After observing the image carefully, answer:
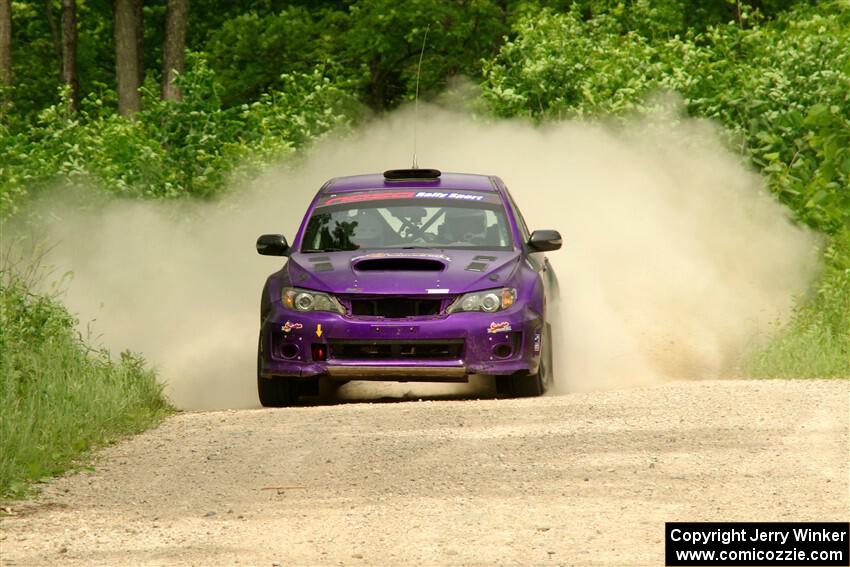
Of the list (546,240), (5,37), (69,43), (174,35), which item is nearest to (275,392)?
(546,240)

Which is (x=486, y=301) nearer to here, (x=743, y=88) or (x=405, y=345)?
(x=405, y=345)

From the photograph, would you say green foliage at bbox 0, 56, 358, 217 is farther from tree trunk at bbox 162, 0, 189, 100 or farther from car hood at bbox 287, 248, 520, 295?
car hood at bbox 287, 248, 520, 295

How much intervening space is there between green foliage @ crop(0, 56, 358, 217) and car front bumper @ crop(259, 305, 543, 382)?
1009 cm

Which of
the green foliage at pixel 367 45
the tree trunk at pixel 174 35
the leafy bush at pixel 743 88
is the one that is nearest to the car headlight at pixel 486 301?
the leafy bush at pixel 743 88

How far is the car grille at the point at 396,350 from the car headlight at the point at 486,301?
0.28m

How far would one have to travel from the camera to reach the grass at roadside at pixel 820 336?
15.3 m

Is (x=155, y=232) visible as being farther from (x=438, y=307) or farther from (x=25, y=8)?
(x=25, y=8)

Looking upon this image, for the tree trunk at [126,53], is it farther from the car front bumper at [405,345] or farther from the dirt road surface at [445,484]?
the dirt road surface at [445,484]

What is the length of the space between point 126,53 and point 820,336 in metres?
22.6

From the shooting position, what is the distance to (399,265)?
527 inches

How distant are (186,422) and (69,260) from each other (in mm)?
9099

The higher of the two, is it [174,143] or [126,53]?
[126,53]

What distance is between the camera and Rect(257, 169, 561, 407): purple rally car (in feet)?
42.9

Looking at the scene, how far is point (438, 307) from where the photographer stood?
1316 cm
